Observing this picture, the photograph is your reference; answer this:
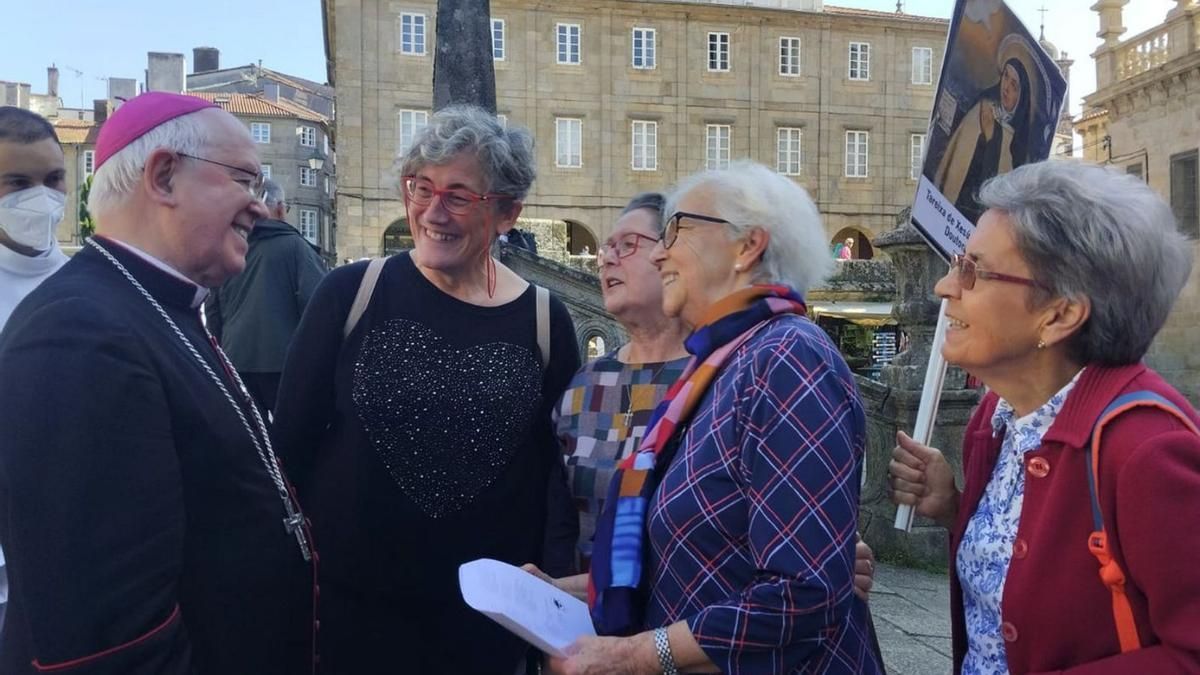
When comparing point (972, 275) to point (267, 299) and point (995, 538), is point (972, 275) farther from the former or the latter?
point (267, 299)

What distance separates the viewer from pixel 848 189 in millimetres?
38781

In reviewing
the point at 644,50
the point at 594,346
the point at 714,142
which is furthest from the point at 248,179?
the point at 714,142

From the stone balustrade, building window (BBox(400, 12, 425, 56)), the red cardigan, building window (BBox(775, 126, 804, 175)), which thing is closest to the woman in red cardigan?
the red cardigan

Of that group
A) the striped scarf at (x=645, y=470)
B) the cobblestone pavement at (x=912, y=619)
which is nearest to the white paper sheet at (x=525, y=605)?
the striped scarf at (x=645, y=470)

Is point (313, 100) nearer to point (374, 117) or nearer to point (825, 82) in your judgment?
point (374, 117)

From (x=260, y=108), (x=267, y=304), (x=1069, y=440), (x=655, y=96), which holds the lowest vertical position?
(x=1069, y=440)

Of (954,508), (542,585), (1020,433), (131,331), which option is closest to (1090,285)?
(1020,433)

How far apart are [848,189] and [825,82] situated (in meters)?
4.48

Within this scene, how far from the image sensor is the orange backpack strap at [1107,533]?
1.61 metres

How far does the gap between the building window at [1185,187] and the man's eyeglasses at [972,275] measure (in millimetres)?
24619

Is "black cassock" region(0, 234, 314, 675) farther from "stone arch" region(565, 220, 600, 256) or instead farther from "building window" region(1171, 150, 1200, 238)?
"stone arch" region(565, 220, 600, 256)

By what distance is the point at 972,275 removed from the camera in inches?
76.4

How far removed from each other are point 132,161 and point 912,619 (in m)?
4.53

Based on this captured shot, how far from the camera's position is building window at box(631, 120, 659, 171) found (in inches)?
1463
